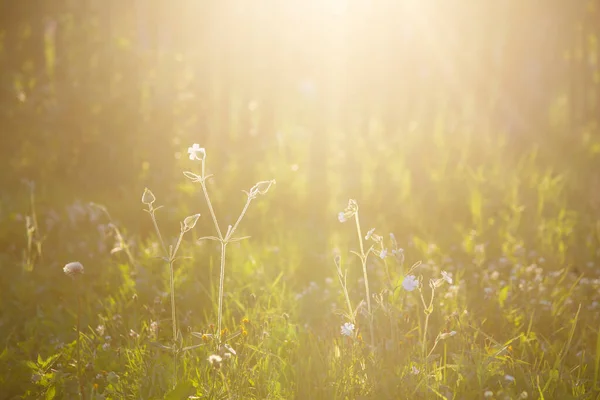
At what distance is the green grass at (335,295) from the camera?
2.51 metres

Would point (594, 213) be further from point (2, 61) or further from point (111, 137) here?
point (2, 61)

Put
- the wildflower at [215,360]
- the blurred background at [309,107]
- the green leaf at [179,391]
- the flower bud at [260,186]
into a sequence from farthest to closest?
the blurred background at [309,107] < the green leaf at [179,391] < the flower bud at [260,186] < the wildflower at [215,360]

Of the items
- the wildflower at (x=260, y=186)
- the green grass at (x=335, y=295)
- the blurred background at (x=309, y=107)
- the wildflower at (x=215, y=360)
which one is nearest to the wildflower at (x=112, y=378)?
the green grass at (x=335, y=295)

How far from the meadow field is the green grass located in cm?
2

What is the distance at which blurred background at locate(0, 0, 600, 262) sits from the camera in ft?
16.1

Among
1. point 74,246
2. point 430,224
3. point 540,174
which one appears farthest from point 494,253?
point 74,246

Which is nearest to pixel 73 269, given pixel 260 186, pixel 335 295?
pixel 260 186

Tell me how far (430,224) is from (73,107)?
2817mm

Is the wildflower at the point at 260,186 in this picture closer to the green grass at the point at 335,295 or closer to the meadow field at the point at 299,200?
the meadow field at the point at 299,200

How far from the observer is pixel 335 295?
3512 millimetres

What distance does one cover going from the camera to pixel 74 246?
4156 mm

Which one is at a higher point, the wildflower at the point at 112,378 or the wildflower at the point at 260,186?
the wildflower at the point at 260,186

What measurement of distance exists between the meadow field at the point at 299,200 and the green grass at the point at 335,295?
18mm

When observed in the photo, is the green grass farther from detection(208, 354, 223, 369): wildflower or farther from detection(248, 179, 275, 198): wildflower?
detection(248, 179, 275, 198): wildflower
